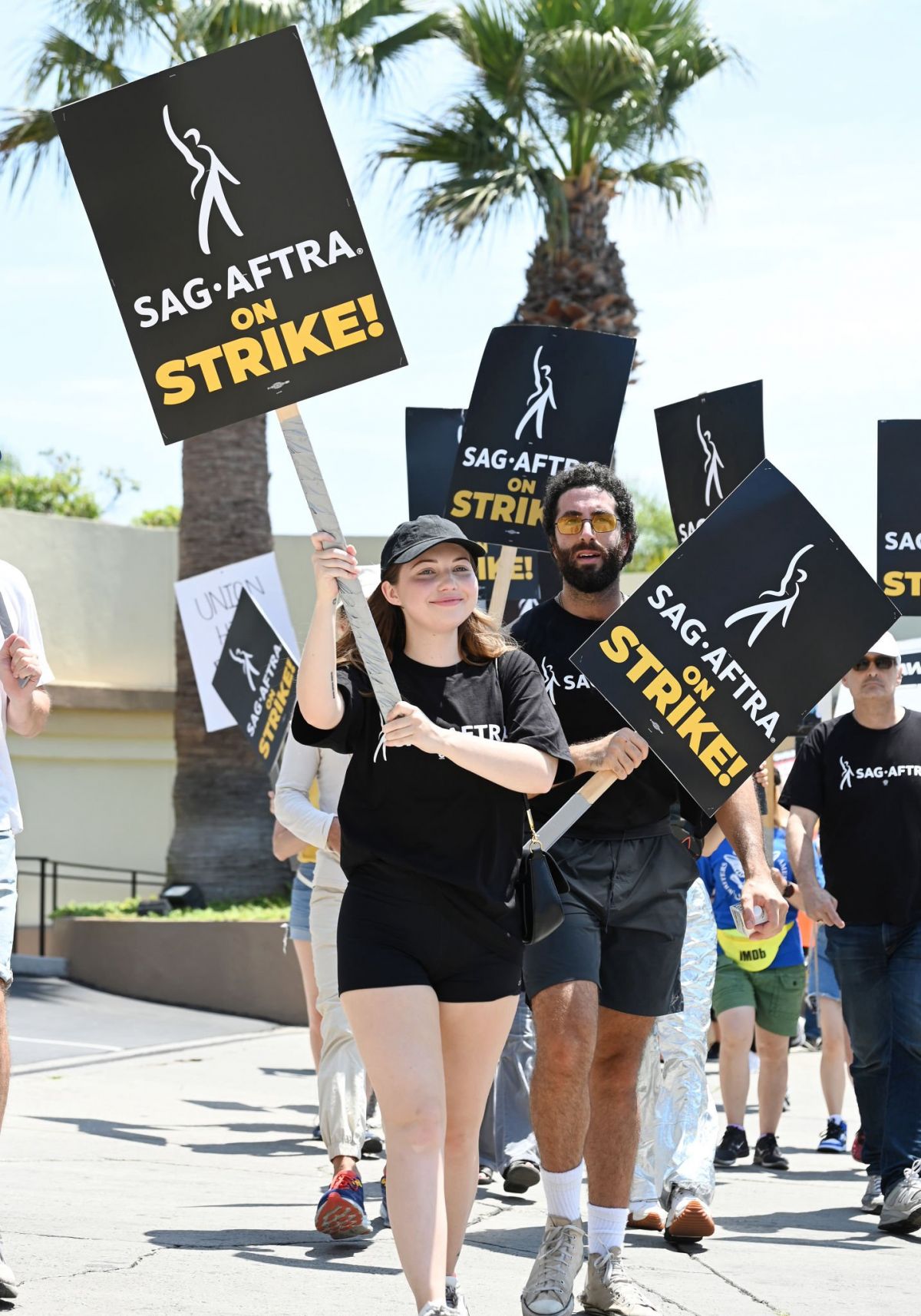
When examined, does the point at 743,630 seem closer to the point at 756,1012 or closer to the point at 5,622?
the point at 5,622

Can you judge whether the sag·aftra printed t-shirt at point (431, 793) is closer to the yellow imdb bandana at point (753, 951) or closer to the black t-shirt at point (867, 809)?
the black t-shirt at point (867, 809)

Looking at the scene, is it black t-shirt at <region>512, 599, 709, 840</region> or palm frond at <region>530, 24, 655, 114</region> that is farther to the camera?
palm frond at <region>530, 24, 655, 114</region>

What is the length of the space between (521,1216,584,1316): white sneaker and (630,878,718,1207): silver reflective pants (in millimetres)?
1250

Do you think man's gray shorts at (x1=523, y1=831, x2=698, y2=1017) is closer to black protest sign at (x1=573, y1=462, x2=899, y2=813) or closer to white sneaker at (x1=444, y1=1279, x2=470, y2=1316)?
black protest sign at (x1=573, y1=462, x2=899, y2=813)

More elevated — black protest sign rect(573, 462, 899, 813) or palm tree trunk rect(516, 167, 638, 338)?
palm tree trunk rect(516, 167, 638, 338)

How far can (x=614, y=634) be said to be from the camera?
15.8 ft

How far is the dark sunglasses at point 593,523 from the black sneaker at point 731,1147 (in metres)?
4.00

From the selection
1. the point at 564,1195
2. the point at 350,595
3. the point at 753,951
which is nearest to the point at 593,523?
the point at 350,595

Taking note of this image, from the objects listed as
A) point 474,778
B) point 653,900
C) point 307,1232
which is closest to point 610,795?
point 653,900

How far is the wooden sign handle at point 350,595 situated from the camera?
4.02 m

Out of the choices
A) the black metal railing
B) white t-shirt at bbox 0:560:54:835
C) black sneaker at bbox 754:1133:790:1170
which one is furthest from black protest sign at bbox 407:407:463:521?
the black metal railing

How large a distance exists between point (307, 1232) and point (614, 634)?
87.3 inches

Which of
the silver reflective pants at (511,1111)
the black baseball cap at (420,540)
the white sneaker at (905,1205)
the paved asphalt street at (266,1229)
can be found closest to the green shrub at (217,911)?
the paved asphalt street at (266,1229)

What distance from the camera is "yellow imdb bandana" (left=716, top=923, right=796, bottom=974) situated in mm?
8188
